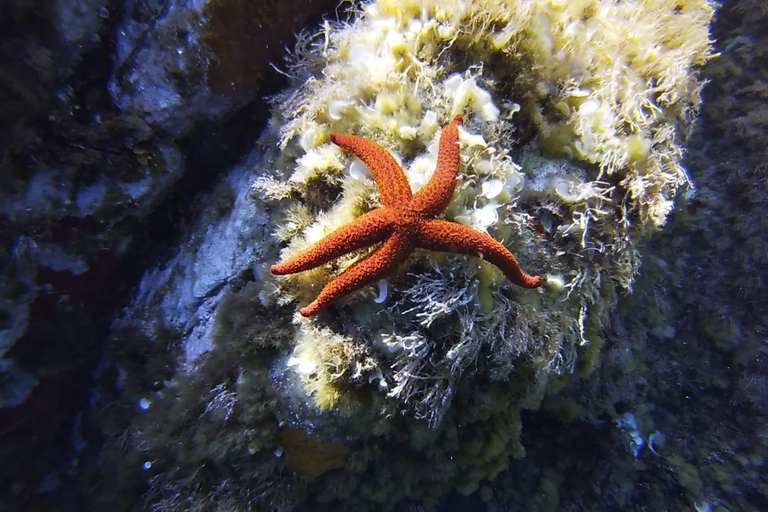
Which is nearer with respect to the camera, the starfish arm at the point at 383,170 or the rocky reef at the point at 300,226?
the starfish arm at the point at 383,170

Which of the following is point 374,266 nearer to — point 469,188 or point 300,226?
point 469,188

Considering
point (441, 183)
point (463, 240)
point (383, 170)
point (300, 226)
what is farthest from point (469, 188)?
point (300, 226)

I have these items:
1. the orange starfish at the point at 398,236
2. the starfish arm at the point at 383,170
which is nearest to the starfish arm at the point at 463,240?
the orange starfish at the point at 398,236

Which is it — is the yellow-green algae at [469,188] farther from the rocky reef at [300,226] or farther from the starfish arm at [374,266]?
the starfish arm at [374,266]

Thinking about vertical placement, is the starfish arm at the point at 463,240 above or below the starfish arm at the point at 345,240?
below

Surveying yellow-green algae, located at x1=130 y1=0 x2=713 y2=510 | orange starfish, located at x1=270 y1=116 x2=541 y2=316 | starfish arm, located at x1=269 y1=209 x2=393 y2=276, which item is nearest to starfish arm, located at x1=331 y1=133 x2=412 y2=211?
orange starfish, located at x1=270 y1=116 x2=541 y2=316

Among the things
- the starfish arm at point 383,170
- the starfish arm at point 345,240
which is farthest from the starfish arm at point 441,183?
the starfish arm at point 345,240
